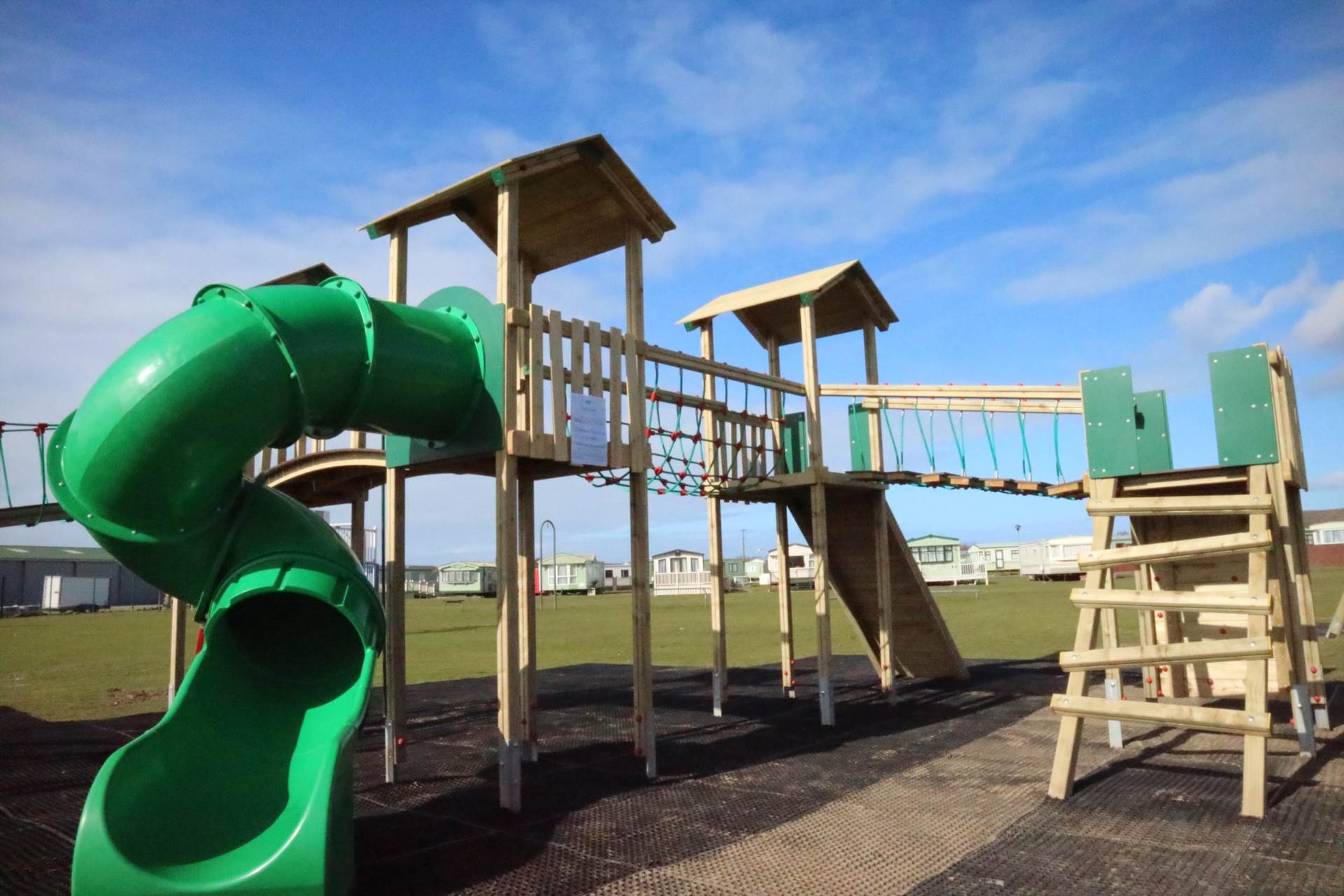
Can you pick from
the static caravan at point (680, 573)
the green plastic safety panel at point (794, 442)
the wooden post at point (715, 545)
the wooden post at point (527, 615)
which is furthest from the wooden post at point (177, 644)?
the static caravan at point (680, 573)

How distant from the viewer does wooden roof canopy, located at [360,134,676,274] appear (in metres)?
7.87

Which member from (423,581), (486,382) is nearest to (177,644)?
(486,382)

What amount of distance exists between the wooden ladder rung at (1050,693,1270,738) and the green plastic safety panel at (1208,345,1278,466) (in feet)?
8.12

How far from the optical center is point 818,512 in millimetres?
11086

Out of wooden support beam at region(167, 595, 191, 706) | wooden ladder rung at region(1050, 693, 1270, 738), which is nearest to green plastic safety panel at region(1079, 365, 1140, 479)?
wooden ladder rung at region(1050, 693, 1270, 738)

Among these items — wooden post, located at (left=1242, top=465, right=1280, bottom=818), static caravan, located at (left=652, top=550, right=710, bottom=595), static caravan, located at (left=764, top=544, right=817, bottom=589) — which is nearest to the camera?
wooden post, located at (left=1242, top=465, right=1280, bottom=818)

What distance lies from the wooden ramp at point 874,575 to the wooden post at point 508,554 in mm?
6025

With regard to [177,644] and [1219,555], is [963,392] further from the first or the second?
[177,644]

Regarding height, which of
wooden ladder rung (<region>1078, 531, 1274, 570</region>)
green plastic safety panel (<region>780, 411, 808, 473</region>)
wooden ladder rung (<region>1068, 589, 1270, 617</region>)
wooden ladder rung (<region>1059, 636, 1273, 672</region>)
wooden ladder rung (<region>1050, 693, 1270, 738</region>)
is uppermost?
green plastic safety panel (<region>780, 411, 808, 473</region>)

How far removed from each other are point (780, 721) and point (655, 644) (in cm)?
1104

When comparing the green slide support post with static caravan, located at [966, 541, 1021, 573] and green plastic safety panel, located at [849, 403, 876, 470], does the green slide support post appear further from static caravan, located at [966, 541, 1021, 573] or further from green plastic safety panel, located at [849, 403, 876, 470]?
static caravan, located at [966, 541, 1021, 573]

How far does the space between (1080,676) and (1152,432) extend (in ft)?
8.09

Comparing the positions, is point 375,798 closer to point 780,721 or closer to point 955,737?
point 780,721

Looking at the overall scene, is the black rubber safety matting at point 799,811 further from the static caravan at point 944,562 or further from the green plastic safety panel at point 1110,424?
the static caravan at point 944,562
